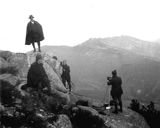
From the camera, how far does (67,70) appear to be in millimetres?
14188

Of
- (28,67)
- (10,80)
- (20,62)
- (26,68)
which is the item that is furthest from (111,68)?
(10,80)

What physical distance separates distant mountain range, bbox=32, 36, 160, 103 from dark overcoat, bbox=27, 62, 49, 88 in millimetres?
43119

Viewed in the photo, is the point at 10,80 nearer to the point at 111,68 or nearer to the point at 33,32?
the point at 33,32

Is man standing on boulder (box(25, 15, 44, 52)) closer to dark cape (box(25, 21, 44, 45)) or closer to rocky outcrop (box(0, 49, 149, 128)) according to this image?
dark cape (box(25, 21, 44, 45))

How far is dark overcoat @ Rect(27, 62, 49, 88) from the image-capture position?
31.5 feet

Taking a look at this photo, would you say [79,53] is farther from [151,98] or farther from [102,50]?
[151,98]

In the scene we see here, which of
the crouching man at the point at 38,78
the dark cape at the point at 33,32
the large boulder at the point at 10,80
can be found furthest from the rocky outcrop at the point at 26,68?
the dark cape at the point at 33,32

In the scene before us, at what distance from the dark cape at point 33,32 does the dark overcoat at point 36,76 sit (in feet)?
14.0

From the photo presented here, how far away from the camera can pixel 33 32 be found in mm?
13156

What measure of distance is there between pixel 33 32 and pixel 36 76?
15.7ft

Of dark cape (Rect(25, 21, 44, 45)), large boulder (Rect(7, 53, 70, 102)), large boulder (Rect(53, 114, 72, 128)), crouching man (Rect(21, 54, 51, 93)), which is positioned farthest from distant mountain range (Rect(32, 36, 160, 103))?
large boulder (Rect(53, 114, 72, 128))

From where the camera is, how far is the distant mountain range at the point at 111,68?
61062 millimetres

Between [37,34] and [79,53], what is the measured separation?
86.0 meters

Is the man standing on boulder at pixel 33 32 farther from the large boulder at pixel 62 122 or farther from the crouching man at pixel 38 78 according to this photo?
the large boulder at pixel 62 122
